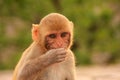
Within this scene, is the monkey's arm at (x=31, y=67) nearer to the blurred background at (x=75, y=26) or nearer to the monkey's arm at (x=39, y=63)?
the monkey's arm at (x=39, y=63)

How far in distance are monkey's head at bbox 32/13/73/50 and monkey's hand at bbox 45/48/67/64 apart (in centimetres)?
6

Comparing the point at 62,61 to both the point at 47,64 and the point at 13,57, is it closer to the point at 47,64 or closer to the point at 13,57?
the point at 47,64

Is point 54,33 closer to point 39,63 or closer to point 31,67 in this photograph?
point 39,63

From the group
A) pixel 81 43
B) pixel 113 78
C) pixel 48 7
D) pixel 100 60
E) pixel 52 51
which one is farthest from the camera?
pixel 100 60

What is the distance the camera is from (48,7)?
13.3m

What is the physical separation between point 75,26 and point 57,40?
6.62 metres

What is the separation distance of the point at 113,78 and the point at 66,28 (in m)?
3.80

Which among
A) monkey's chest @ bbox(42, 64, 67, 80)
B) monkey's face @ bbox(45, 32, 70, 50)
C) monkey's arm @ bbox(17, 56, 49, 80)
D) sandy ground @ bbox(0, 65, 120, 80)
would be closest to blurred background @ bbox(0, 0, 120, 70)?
sandy ground @ bbox(0, 65, 120, 80)

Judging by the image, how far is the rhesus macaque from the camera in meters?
7.05

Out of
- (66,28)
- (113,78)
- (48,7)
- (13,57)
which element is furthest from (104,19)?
(66,28)

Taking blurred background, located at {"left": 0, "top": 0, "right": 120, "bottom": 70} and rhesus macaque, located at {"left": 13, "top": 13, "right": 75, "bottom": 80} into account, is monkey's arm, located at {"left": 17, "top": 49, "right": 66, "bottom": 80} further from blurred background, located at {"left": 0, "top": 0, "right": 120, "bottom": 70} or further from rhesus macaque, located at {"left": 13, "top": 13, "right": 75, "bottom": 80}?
blurred background, located at {"left": 0, "top": 0, "right": 120, "bottom": 70}

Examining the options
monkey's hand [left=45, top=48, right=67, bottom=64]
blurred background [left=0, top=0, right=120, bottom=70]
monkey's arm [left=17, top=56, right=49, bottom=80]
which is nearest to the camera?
monkey's hand [left=45, top=48, right=67, bottom=64]

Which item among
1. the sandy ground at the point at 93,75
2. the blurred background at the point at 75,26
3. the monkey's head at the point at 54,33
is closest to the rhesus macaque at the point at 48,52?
the monkey's head at the point at 54,33

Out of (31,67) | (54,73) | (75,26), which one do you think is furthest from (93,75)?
(31,67)
